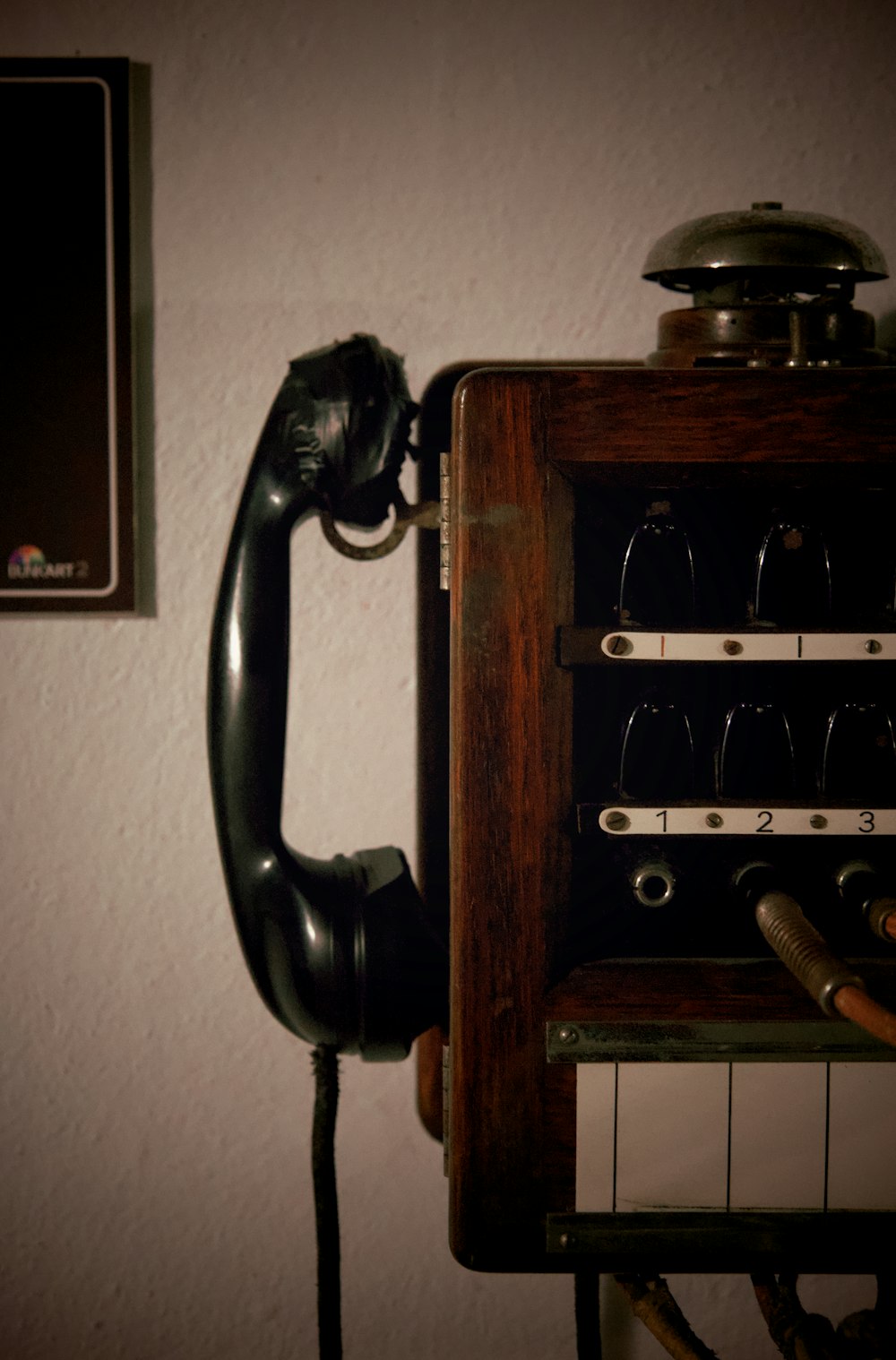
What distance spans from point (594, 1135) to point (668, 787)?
0.20 m

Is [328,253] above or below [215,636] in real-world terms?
above

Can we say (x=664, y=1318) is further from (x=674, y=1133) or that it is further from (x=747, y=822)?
(x=747, y=822)

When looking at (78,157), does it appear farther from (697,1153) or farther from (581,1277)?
(581,1277)

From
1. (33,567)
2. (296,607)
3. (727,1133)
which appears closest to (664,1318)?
(727,1133)

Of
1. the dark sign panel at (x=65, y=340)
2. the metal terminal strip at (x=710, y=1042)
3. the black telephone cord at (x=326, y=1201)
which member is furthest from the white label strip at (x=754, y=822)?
the dark sign panel at (x=65, y=340)

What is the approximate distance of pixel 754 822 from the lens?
53 cm

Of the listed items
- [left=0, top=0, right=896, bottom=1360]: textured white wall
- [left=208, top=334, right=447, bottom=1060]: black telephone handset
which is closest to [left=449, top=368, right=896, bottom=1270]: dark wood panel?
[left=208, top=334, right=447, bottom=1060]: black telephone handset

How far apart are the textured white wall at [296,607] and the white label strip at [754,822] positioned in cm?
31

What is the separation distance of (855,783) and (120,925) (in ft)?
1.94

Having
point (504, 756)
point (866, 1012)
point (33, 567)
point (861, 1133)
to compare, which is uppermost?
point (33, 567)

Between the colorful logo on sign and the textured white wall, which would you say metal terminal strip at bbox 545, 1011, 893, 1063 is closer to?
the textured white wall

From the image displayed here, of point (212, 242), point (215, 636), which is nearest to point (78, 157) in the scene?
point (212, 242)

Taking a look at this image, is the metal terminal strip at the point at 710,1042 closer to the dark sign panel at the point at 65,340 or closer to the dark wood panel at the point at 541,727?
the dark wood panel at the point at 541,727

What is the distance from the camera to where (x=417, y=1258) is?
0.83 m
